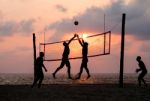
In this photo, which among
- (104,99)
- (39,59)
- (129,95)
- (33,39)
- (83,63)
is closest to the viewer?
(104,99)

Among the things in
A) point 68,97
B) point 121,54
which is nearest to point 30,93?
point 68,97

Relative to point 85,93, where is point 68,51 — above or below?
above

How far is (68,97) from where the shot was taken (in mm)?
22547

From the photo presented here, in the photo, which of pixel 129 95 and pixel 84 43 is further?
pixel 84 43

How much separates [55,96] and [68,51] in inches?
252

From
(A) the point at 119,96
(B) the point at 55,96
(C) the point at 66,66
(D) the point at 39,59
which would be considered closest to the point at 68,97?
(B) the point at 55,96

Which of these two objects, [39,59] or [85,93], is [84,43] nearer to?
[39,59]

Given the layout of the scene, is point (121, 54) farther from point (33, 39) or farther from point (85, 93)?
point (33, 39)

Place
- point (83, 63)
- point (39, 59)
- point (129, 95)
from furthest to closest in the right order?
point (83, 63) → point (39, 59) → point (129, 95)

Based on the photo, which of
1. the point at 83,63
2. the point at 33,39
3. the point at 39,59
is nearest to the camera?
the point at 39,59

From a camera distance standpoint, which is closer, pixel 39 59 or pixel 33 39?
pixel 39 59

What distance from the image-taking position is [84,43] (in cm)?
2847

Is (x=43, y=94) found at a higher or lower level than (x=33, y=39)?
lower

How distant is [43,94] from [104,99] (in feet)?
10.6
